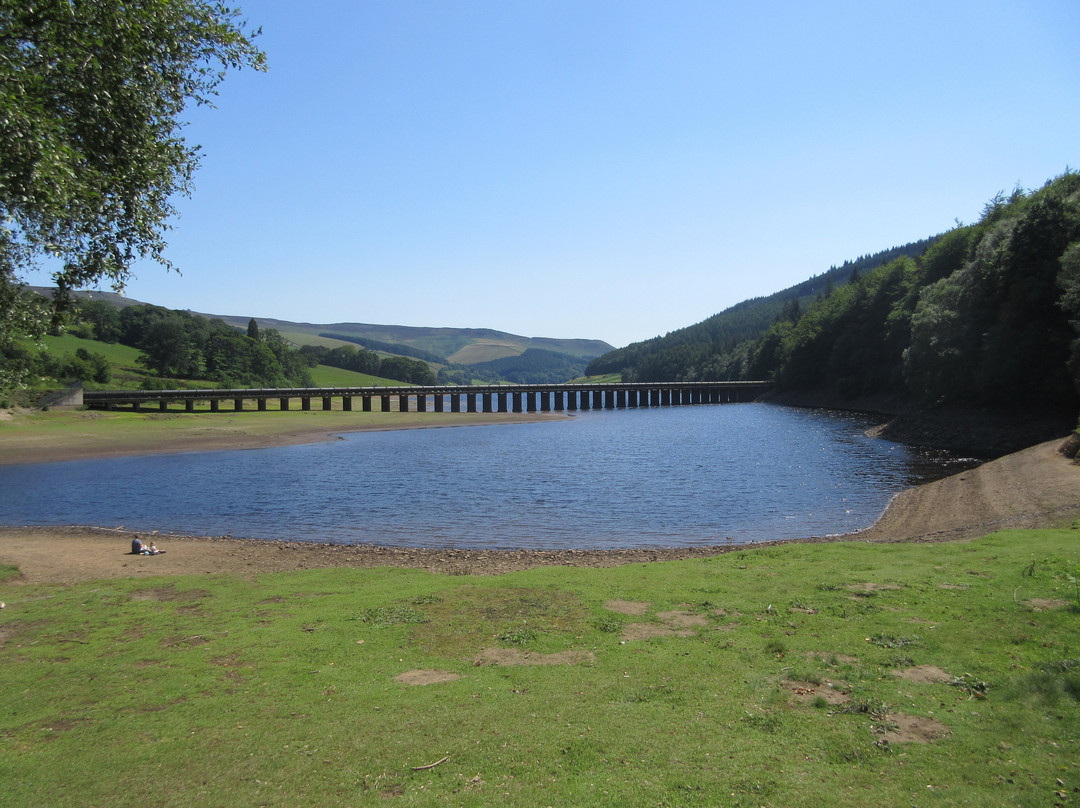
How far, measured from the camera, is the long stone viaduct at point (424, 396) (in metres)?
105

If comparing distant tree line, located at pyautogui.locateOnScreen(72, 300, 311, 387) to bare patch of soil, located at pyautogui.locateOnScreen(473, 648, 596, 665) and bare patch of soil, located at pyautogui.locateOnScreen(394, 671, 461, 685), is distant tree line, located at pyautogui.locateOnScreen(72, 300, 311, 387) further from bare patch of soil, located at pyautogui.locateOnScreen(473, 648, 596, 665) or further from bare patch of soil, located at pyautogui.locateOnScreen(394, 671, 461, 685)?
bare patch of soil, located at pyautogui.locateOnScreen(394, 671, 461, 685)

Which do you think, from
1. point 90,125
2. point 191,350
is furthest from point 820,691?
point 191,350

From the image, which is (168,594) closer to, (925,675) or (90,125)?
(90,125)

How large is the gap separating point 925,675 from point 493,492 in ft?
101

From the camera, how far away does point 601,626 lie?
44.3 feet

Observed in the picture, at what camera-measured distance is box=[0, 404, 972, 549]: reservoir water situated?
1136 inches

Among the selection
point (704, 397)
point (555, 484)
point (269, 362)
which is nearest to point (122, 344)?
point (269, 362)

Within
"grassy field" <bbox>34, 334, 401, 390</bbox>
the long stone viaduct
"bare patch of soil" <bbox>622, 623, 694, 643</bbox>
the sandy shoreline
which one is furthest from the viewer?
"grassy field" <bbox>34, 334, 401, 390</bbox>

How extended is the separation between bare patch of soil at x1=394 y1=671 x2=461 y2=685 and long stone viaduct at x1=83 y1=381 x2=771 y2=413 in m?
105

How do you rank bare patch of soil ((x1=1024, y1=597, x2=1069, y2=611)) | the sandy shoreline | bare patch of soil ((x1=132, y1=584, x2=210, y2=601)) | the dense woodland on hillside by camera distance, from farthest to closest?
the sandy shoreline < the dense woodland on hillside < bare patch of soil ((x1=132, y1=584, x2=210, y2=601)) < bare patch of soil ((x1=1024, y1=597, x2=1069, y2=611))

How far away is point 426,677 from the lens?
36.0ft

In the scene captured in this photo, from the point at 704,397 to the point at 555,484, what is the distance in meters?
143

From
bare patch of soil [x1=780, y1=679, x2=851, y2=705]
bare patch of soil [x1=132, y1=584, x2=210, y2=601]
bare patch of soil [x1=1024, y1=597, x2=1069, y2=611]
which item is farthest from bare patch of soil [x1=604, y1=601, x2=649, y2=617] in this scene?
bare patch of soil [x1=132, y1=584, x2=210, y2=601]

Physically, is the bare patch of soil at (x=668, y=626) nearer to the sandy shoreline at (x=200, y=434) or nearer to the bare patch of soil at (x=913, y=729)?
the bare patch of soil at (x=913, y=729)
